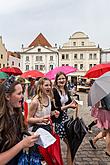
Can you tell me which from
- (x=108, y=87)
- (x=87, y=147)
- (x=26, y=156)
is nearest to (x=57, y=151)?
(x=26, y=156)

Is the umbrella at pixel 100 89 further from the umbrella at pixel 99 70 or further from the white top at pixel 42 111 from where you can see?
the umbrella at pixel 99 70

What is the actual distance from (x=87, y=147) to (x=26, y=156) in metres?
4.03

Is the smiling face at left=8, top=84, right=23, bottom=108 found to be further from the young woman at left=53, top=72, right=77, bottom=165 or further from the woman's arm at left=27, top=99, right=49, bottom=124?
the young woman at left=53, top=72, right=77, bottom=165

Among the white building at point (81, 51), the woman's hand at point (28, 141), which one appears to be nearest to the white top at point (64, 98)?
the woman's hand at point (28, 141)

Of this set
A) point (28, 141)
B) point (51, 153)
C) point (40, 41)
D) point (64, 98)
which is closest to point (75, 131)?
point (64, 98)

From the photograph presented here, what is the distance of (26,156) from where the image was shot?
263cm

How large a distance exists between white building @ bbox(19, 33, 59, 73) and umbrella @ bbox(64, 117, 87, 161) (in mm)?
60444

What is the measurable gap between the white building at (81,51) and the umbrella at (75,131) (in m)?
58.8

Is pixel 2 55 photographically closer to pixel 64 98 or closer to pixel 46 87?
pixel 64 98

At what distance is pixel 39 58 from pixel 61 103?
61.5 meters

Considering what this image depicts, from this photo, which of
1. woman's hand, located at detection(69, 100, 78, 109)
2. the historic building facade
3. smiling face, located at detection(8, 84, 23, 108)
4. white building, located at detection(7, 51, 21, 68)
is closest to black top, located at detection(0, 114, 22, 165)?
smiling face, located at detection(8, 84, 23, 108)

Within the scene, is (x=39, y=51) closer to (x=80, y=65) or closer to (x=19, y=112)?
(x=80, y=65)

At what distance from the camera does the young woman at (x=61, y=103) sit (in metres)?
4.85

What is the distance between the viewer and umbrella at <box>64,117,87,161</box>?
4484 mm
